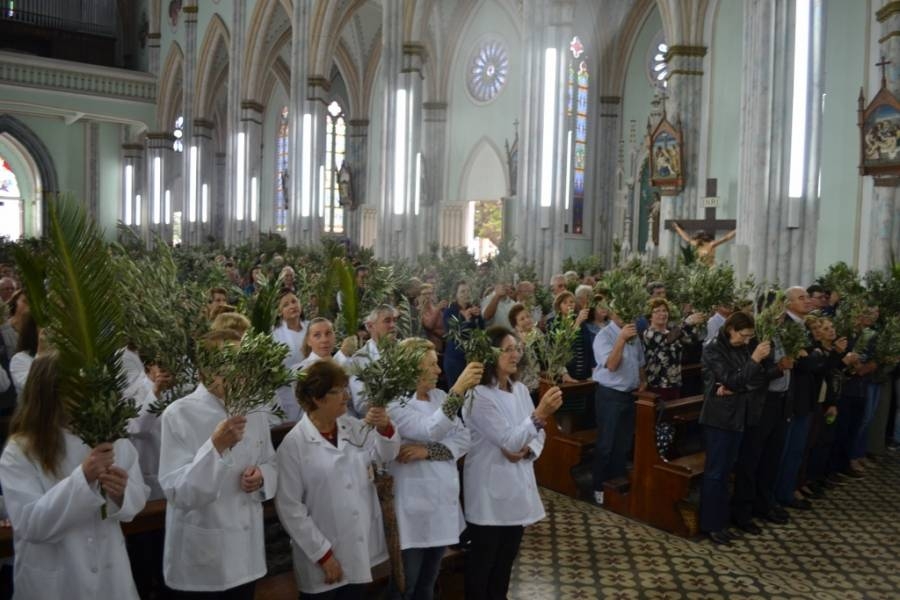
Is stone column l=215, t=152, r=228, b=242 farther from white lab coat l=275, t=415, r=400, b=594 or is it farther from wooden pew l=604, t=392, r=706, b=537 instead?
white lab coat l=275, t=415, r=400, b=594

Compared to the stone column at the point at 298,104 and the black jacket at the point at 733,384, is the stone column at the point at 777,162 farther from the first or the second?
the stone column at the point at 298,104

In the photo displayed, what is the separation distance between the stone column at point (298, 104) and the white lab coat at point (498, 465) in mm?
19258

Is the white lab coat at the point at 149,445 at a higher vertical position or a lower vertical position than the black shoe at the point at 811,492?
higher

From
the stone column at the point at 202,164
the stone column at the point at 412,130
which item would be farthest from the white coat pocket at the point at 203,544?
the stone column at the point at 202,164

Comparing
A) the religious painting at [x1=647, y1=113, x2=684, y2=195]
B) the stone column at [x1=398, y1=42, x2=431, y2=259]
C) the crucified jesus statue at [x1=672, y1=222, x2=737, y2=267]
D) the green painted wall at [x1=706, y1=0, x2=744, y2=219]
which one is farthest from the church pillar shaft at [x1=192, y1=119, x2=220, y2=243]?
the crucified jesus statue at [x1=672, y1=222, x2=737, y2=267]

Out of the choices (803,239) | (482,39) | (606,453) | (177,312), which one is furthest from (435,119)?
(177,312)

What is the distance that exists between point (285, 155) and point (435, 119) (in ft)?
34.2

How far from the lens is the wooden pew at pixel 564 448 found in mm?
6750

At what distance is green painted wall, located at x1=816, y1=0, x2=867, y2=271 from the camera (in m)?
13.7

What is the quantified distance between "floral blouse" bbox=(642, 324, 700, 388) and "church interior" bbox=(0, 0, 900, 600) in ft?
0.86

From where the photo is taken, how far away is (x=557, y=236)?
15.6m

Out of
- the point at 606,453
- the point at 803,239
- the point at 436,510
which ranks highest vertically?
the point at 803,239

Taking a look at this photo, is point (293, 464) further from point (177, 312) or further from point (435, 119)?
point (435, 119)

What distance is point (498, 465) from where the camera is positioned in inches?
157
